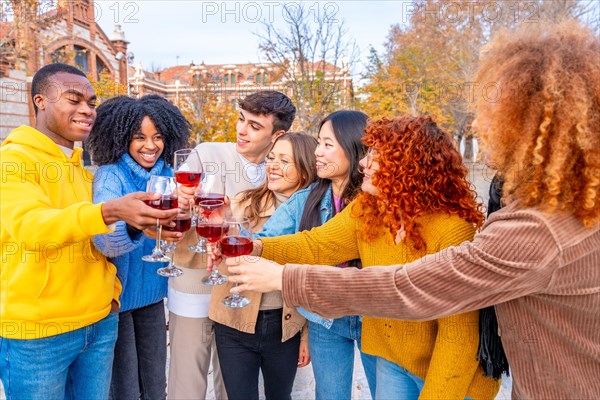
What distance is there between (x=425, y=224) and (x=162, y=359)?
6.61ft

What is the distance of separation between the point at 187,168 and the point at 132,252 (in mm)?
816

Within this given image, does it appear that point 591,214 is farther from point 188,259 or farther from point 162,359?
point 162,359

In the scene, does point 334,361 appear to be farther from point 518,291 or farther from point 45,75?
point 45,75

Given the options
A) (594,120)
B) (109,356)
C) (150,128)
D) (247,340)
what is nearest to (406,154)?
(594,120)

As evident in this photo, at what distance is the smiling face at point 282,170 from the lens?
273 centimetres

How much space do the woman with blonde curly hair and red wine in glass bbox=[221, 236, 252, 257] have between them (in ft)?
0.95

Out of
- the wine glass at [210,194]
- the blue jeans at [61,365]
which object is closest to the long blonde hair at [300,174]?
the wine glass at [210,194]

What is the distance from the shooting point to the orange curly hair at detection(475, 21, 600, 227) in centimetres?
121

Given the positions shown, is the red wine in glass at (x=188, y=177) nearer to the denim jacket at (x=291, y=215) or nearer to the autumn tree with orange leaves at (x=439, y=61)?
the denim jacket at (x=291, y=215)

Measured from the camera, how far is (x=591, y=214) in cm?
120

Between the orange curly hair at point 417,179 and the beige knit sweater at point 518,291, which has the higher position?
the orange curly hair at point 417,179

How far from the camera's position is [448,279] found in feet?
4.32

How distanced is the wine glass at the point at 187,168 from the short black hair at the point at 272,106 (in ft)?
4.29

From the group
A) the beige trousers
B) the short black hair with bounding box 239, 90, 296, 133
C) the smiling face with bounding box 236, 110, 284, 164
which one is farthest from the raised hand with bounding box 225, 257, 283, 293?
the short black hair with bounding box 239, 90, 296, 133
